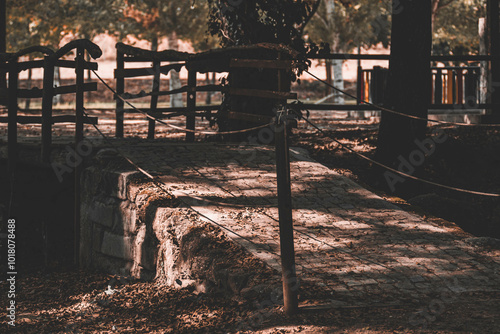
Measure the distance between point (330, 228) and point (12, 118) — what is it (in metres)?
5.04

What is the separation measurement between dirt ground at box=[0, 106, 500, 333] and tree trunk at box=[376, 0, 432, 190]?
0.47 metres

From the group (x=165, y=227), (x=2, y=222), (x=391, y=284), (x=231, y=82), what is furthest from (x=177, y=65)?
(x=391, y=284)

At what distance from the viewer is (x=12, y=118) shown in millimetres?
10156

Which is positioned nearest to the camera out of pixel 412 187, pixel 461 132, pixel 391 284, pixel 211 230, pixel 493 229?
pixel 391 284

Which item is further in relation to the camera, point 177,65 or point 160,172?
point 177,65

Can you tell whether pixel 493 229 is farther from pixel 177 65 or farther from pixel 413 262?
pixel 177 65

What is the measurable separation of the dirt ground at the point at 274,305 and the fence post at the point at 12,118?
5.91 feet

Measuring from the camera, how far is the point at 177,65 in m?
11.1

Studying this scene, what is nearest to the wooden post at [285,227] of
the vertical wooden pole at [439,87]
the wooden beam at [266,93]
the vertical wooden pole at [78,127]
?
the wooden beam at [266,93]

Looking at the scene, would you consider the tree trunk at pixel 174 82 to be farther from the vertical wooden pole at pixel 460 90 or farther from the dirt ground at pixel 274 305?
the dirt ground at pixel 274 305

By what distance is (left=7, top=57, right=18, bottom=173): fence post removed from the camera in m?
10.2

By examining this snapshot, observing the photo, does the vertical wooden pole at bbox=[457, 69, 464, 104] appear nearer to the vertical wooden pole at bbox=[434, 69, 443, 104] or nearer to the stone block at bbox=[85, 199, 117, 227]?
the vertical wooden pole at bbox=[434, 69, 443, 104]

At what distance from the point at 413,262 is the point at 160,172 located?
11.3ft

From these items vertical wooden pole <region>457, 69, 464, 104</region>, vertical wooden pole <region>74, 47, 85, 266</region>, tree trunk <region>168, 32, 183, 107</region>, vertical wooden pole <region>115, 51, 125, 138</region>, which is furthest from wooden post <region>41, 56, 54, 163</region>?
tree trunk <region>168, 32, 183, 107</region>
